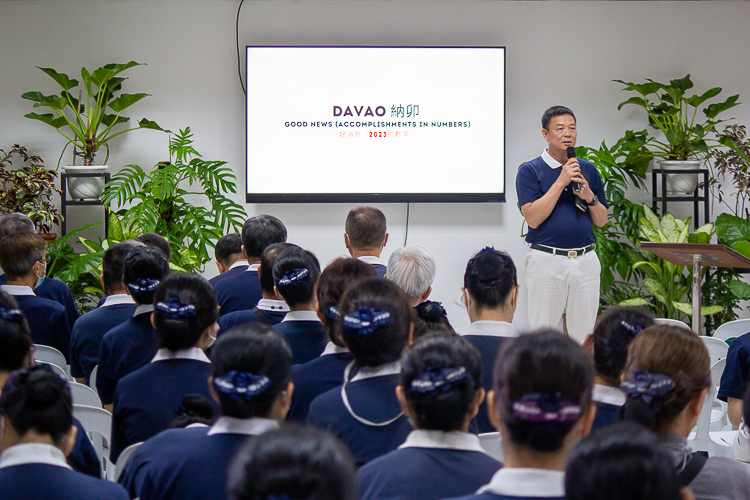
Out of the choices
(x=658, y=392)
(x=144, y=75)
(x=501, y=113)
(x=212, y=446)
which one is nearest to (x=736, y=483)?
(x=658, y=392)

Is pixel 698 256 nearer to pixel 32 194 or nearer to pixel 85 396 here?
pixel 85 396

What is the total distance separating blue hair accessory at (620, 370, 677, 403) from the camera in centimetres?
136

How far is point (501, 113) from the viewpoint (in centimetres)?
552

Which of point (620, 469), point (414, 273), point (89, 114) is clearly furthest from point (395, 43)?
point (620, 469)

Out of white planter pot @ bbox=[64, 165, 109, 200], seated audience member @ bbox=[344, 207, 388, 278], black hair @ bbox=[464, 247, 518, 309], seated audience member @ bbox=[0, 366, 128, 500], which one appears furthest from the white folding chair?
white planter pot @ bbox=[64, 165, 109, 200]

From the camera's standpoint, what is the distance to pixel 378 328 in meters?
1.66

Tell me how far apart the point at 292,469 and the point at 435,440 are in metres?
0.55

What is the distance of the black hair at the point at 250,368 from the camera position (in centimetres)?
137

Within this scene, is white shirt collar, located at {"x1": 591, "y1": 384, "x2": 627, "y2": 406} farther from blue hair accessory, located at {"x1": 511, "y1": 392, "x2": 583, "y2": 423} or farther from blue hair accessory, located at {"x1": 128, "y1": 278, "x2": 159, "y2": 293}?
blue hair accessory, located at {"x1": 128, "y1": 278, "x2": 159, "y2": 293}

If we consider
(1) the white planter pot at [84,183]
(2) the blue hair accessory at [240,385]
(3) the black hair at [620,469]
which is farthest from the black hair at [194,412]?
(1) the white planter pot at [84,183]

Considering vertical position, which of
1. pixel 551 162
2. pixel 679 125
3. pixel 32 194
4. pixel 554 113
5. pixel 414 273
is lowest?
pixel 414 273

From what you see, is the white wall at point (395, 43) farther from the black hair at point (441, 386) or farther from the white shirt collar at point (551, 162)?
the black hair at point (441, 386)

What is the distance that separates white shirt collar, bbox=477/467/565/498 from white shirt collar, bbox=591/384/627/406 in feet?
2.27

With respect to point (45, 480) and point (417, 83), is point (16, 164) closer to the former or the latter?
point (417, 83)
